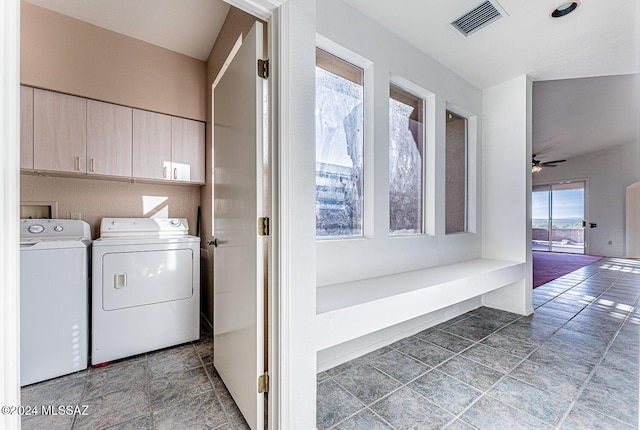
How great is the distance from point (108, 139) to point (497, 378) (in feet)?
12.3

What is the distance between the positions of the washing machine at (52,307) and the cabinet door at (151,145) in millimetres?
905

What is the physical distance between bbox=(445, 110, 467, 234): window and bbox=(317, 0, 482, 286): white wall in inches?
8.8

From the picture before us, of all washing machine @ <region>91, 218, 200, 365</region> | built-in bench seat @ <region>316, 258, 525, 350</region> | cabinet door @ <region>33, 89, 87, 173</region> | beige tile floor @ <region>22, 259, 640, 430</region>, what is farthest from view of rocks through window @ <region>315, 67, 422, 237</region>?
cabinet door @ <region>33, 89, 87, 173</region>

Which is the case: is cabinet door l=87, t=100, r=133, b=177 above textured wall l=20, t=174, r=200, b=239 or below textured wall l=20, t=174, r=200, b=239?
above

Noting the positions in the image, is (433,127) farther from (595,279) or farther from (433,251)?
(595,279)

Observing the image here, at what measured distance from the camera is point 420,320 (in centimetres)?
276

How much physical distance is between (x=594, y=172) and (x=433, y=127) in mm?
8414

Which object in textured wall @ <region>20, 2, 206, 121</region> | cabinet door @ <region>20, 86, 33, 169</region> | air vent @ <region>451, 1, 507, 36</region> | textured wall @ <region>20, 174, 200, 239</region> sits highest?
air vent @ <region>451, 1, 507, 36</region>

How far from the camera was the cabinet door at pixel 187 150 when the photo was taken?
284 cm

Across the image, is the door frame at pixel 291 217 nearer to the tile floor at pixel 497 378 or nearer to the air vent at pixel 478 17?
the tile floor at pixel 497 378

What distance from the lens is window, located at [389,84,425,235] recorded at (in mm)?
2607

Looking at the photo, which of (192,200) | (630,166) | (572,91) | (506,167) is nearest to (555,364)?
(506,167)

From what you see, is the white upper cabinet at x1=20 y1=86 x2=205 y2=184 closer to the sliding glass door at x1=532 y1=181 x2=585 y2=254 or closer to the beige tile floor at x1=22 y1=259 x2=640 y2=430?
the beige tile floor at x1=22 y1=259 x2=640 y2=430

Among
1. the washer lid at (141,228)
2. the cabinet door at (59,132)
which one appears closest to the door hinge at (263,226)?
the washer lid at (141,228)
